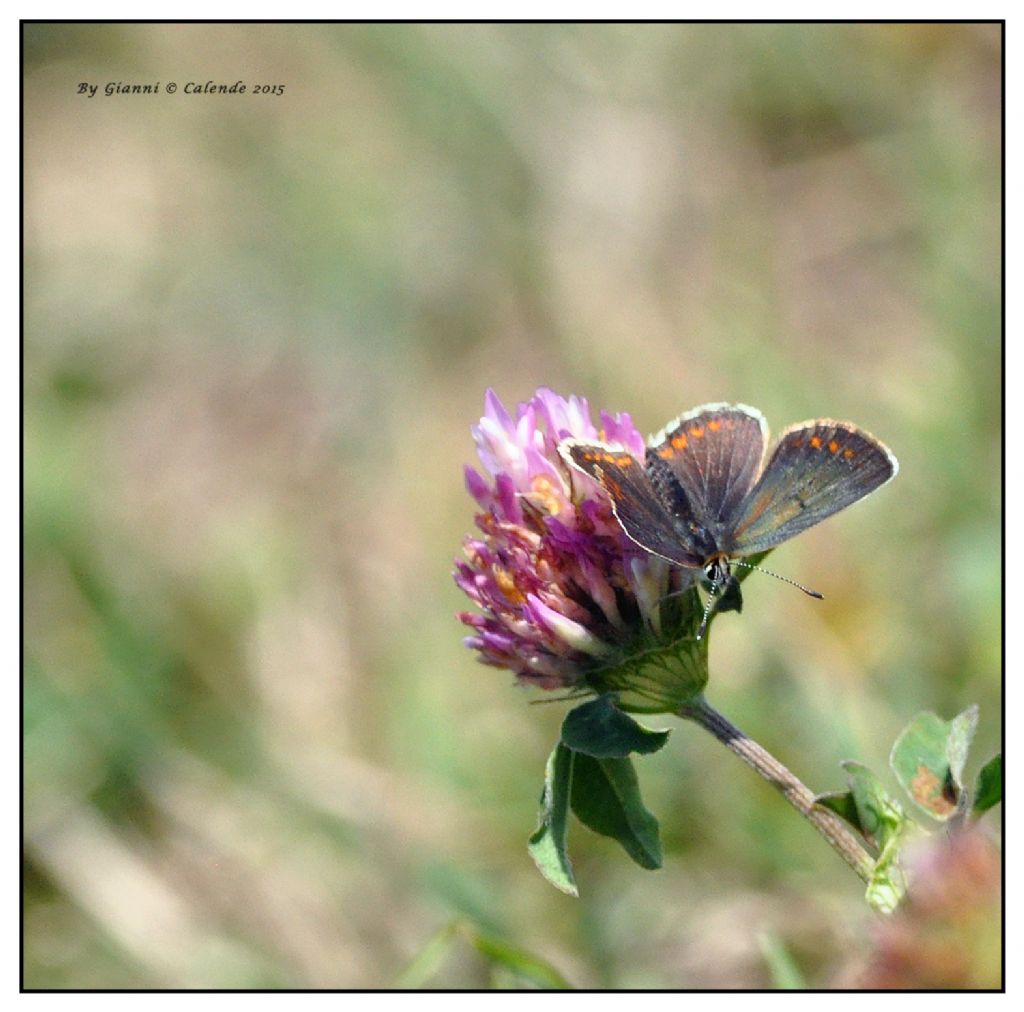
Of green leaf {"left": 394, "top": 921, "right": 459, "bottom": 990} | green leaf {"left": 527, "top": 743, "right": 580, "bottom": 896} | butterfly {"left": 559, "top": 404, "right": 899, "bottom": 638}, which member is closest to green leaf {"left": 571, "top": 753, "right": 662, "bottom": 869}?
green leaf {"left": 527, "top": 743, "right": 580, "bottom": 896}

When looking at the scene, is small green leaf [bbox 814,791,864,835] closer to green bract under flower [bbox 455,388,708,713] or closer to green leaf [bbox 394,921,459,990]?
green bract under flower [bbox 455,388,708,713]

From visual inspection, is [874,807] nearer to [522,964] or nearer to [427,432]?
[522,964]

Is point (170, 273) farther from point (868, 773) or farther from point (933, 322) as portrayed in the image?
point (868, 773)

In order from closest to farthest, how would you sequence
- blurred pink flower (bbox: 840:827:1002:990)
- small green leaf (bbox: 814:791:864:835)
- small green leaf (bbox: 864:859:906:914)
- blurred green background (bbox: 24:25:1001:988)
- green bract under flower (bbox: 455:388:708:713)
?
blurred pink flower (bbox: 840:827:1002:990) → small green leaf (bbox: 864:859:906:914) → small green leaf (bbox: 814:791:864:835) → green bract under flower (bbox: 455:388:708:713) → blurred green background (bbox: 24:25:1001:988)

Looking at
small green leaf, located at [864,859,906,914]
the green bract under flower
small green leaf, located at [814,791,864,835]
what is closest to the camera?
small green leaf, located at [864,859,906,914]

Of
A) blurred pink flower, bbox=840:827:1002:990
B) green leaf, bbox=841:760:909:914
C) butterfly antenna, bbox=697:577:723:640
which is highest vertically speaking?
butterfly antenna, bbox=697:577:723:640

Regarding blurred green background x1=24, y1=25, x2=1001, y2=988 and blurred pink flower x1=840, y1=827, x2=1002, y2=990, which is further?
blurred green background x1=24, y1=25, x2=1001, y2=988

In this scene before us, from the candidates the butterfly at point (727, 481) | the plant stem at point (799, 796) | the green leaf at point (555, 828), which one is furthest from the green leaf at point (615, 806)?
the butterfly at point (727, 481)
